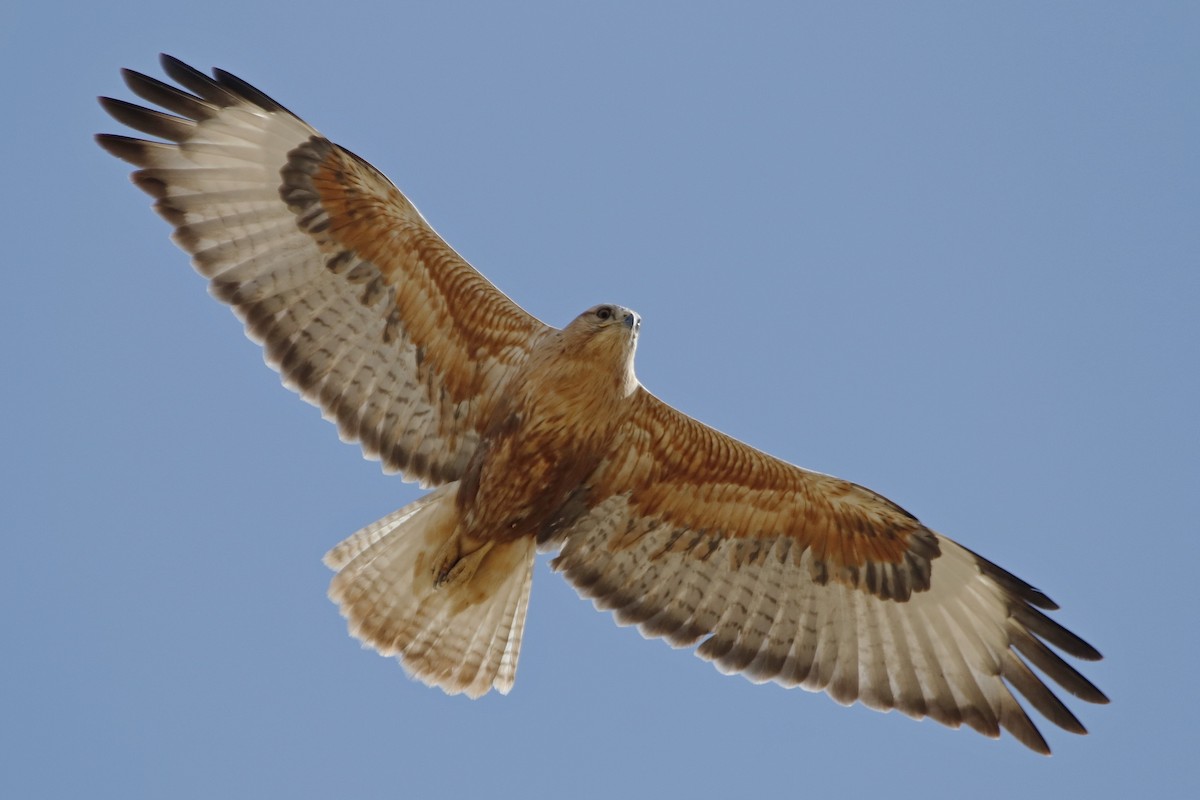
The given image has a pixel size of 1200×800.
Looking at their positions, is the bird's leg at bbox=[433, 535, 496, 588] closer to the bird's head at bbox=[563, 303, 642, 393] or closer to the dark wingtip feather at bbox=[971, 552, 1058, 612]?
the bird's head at bbox=[563, 303, 642, 393]

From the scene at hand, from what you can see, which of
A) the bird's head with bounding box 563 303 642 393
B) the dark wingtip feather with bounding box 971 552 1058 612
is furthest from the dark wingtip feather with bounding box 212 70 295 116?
the dark wingtip feather with bounding box 971 552 1058 612

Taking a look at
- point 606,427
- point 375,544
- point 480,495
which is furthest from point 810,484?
point 375,544

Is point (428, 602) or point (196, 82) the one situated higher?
point (196, 82)

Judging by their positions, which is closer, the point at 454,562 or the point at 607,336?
the point at 607,336

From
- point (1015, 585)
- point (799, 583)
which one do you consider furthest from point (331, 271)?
point (1015, 585)

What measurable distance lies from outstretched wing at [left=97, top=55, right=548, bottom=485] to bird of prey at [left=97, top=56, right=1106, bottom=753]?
1 centimetres

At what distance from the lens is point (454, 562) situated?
34.3 feet

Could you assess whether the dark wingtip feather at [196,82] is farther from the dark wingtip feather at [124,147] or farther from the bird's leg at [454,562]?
the bird's leg at [454,562]

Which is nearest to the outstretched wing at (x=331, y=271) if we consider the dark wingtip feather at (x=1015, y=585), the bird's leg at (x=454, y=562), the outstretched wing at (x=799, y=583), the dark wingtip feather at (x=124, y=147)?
the dark wingtip feather at (x=124, y=147)

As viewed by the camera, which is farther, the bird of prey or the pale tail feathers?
the pale tail feathers

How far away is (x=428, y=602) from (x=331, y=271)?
2.26 metres

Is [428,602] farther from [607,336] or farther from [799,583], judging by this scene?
[799,583]

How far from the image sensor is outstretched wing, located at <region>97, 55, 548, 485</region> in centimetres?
1024

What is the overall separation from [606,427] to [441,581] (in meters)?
1.50
